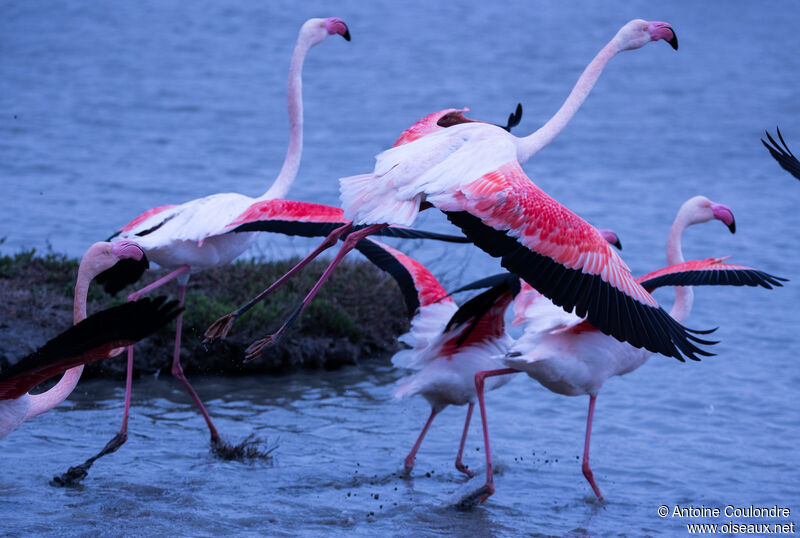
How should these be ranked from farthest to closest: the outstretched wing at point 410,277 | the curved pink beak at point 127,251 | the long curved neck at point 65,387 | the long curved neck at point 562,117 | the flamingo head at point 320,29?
the flamingo head at point 320,29 < the outstretched wing at point 410,277 < the long curved neck at point 562,117 < the long curved neck at point 65,387 < the curved pink beak at point 127,251

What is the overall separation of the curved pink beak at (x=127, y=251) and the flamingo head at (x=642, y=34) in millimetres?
2932

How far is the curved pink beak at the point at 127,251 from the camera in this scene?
15.4 ft

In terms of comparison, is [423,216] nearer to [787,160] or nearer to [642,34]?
[642,34]

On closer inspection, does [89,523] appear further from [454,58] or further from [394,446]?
[454,58]

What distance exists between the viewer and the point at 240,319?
26.0ft

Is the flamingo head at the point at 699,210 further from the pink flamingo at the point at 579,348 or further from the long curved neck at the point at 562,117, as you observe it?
the long curved neck at the point at 562,117

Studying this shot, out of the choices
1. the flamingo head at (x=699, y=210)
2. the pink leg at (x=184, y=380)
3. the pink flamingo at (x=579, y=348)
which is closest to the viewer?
the pink flamingo at (x=579, y=348)

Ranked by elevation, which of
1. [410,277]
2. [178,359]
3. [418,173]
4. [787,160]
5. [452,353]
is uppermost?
[787,160]

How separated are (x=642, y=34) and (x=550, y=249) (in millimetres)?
1788

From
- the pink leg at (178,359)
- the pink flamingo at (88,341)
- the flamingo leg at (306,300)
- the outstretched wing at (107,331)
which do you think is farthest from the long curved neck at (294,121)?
the outstretched wing at (107,331)

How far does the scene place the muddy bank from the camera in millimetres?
7543

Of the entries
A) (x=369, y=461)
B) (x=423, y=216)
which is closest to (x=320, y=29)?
(x=369, y=461)

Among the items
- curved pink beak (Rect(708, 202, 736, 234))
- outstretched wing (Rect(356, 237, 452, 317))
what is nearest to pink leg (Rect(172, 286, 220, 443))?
outstretched wing (Rect(356, 237, 452, 317))

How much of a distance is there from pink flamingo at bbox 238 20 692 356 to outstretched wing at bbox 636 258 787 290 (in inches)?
31.6
